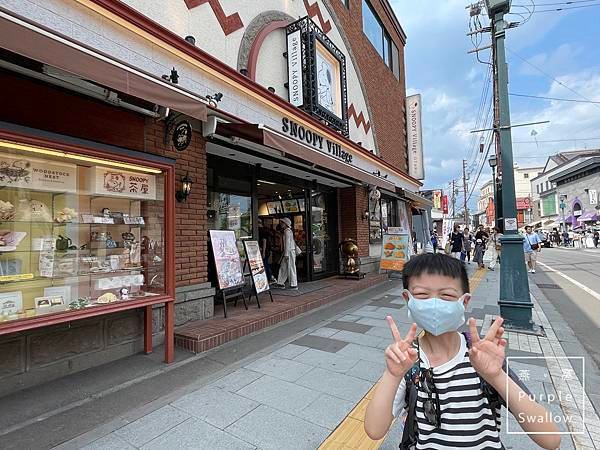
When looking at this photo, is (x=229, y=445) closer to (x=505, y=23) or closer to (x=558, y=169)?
(x=505, y=23)

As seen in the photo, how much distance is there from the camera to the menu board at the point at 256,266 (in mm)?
5906

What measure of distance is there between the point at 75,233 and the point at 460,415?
4.02 meters

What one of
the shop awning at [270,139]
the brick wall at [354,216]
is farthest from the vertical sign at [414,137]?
the shop awning at [270,139]

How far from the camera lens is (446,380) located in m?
1.33

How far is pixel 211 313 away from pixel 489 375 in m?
4.45

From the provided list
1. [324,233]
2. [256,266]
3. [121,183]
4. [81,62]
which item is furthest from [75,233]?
[324,233]

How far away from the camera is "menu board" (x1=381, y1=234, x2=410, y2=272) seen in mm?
9922

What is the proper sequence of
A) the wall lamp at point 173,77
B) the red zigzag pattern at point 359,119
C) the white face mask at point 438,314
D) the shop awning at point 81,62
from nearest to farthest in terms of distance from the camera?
the white face mask at point 438,314
the shop awning at point 81,62
the wall lamp at point 173,77
the red zigzag pattern at point 359,119

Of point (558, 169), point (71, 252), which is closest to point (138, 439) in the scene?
point (71, 252)

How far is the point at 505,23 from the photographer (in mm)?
5703

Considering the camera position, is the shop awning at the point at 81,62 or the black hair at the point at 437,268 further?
the shop awning at the point at 81,62

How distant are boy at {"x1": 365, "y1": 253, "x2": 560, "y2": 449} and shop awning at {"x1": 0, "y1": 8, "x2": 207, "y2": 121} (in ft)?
9.44

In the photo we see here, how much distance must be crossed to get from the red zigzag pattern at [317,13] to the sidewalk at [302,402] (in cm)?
790

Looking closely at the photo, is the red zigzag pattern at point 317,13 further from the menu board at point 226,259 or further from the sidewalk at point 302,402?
the sidewalk at point 302,402
